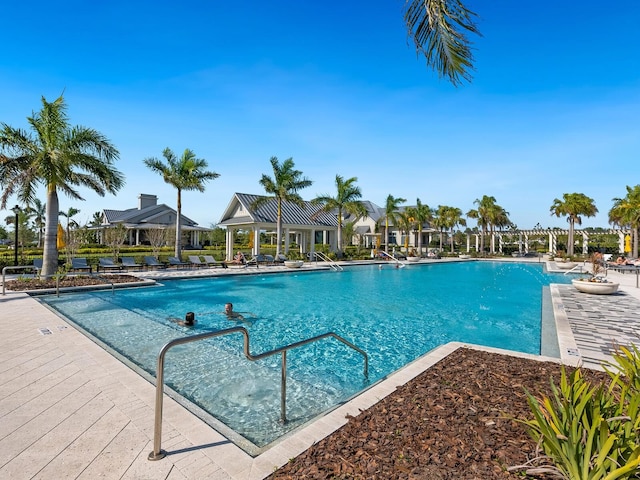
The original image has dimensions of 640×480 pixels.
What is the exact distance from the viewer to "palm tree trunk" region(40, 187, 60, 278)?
1483cm

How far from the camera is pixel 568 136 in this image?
14812 millimetres

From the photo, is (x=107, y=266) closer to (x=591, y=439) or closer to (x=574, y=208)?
(x=591, y=439)

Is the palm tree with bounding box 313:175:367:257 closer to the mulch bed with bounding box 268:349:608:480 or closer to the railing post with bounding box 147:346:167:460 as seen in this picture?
the mulch bed with bounding box 268:349:608:480

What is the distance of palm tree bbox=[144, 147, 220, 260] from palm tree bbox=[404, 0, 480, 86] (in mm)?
22449

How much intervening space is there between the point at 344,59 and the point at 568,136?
33.4 ft

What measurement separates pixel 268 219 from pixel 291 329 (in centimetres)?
2053

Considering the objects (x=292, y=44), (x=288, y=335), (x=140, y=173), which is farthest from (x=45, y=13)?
(x=140, y=173)

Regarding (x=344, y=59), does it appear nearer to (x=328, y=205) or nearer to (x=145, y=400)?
(x=145, y=400)

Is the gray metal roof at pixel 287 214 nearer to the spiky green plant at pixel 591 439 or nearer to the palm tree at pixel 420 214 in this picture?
the palm tree at pixel 420 214

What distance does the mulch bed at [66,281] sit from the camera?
13.2 meters

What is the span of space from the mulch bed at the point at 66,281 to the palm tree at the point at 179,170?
834 centimetres

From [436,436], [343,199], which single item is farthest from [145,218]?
[436,436]

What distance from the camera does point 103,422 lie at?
11.8 feet

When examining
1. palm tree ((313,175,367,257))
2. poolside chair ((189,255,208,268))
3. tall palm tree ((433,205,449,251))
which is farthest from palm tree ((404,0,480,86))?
tall palm tree ((433,205,449,251))
